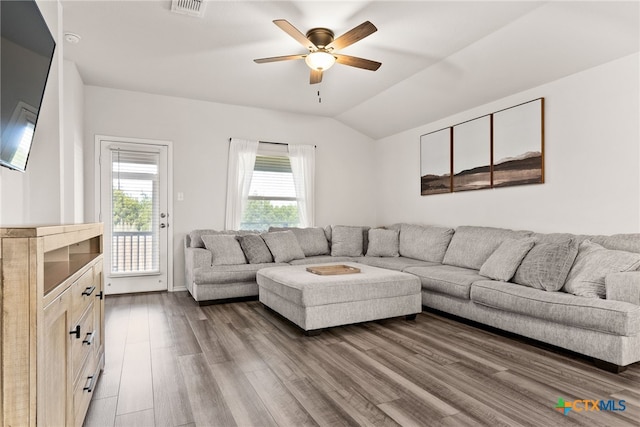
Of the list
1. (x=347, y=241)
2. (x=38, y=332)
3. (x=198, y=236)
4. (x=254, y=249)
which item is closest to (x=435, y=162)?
(x=347, y=241)

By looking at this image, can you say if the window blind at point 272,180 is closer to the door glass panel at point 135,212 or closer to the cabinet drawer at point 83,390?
the door glass panel at point 135,212

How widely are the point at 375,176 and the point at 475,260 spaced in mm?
2865

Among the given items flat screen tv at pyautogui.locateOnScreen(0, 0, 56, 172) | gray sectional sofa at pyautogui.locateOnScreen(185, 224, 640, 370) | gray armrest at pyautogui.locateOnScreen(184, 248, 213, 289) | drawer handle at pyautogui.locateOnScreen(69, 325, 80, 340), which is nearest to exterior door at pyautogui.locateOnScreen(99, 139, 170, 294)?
gray sectional sofa at pyautogui.locateOnScreen(185, 224, 640, 370)

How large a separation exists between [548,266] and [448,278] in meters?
0.86

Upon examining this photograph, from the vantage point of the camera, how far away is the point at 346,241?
5348 mm

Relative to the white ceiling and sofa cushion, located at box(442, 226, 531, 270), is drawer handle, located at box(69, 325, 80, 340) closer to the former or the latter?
the white ceiling

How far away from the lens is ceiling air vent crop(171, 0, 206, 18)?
2.80 metres

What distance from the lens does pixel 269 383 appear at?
223cm

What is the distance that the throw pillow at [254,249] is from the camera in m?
4.59

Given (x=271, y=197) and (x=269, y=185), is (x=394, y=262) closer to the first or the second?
(x=271, y=197)

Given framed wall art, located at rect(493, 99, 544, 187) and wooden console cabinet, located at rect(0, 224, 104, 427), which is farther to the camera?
framed wall art, located at rect(493, 99, 544, 187)

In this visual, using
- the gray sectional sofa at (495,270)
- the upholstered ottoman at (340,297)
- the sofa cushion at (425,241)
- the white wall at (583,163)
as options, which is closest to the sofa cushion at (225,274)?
the gray sectional sofa at (495,270)

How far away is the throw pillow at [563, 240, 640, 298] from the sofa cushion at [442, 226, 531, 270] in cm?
84

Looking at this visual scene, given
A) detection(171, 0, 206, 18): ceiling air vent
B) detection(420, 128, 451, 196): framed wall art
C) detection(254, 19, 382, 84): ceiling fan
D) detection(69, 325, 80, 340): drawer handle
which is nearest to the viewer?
detection(69, 325, 80, 340): drawer handle
